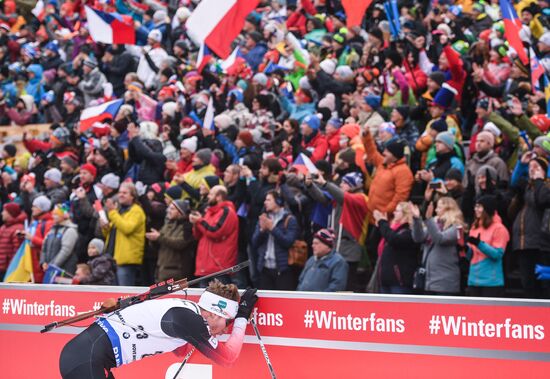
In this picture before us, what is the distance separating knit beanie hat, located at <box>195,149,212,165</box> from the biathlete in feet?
20.1

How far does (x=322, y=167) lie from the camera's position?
12875 millimetres

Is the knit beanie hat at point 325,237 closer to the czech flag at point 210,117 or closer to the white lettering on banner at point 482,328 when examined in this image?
the white lettering on banner at point 482,328

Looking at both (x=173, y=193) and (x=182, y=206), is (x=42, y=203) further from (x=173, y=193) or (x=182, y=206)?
(x=182, y=206)

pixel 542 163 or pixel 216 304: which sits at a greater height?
pixel 542 163

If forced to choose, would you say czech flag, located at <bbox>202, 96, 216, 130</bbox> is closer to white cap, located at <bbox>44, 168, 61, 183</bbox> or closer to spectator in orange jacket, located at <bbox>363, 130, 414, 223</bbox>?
white cap, located at <bbox>44, 168, 61, 183</bbox>

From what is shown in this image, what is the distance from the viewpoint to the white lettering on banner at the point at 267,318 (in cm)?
830

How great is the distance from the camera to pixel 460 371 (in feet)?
24.5

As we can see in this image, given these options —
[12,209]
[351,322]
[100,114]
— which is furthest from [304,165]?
[100,114]

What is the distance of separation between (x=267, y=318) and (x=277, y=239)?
3.86m

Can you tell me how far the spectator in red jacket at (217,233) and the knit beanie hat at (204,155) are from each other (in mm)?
1210

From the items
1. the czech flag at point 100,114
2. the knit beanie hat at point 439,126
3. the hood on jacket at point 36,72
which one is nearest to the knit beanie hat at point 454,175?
the knit beanie hat at point 439,126

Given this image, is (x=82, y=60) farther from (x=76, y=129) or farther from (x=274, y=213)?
(x=274, y=213)

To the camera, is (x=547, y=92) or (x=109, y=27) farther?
(x=109, y=27)

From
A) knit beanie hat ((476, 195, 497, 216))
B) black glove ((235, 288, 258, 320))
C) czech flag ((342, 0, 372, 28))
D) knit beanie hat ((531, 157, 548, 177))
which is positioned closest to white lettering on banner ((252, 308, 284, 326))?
black glove ((235, 288, 258, 320))
